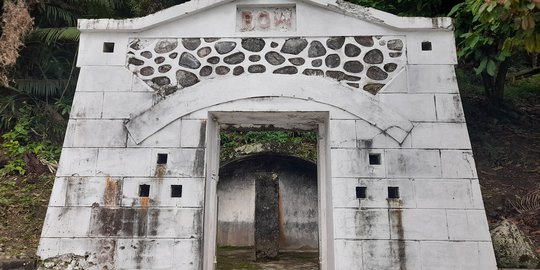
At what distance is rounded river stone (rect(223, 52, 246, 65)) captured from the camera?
521cm

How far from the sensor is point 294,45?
5.26 metres

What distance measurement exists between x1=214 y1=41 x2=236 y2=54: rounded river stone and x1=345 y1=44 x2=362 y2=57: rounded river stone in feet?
4.67

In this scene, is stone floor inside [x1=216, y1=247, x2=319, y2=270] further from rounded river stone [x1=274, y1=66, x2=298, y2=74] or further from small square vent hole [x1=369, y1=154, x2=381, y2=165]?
rounded river stone [x1=274, y1=66, x2=298, y2=74]

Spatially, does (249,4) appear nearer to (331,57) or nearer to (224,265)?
(331,57)

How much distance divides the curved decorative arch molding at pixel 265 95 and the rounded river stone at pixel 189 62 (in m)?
0.29

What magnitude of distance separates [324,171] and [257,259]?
15.7 ft

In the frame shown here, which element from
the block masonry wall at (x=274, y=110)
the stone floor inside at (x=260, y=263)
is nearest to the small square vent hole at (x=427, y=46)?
the block masonry wall at (x=274, y=110)

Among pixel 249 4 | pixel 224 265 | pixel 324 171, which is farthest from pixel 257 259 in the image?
pixel 249 4

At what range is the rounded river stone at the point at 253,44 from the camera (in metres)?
5.26

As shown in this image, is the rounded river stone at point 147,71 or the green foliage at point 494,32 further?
the rounded river stone at point 147,71

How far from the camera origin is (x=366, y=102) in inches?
196

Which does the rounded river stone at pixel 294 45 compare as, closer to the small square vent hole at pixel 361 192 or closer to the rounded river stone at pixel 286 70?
the rounded river stone at pixel 286 70

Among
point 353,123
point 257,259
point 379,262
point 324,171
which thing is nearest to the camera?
point 379,262

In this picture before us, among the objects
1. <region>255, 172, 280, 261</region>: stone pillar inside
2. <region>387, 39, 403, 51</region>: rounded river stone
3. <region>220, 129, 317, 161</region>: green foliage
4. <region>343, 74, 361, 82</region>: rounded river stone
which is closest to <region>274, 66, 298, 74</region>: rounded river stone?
<region>343, 74, 361, 82</region>: rounded river stone
